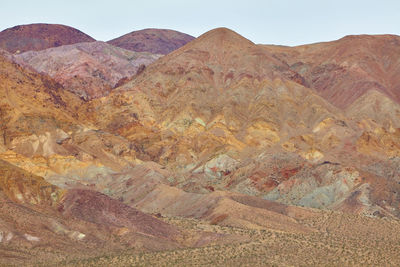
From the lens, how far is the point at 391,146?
503ft

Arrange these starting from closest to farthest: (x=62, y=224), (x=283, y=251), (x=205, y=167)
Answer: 1. (x=283, y=251)
2. (x=62, y=224)
3. (x=205, y=167)

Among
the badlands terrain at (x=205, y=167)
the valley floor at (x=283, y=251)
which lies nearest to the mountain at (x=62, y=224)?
the badlands terrain at (x=205, y=167)

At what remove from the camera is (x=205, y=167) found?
134 metres

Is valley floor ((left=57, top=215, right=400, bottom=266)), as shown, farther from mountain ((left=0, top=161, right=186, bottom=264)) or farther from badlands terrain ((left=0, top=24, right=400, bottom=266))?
mountain ((left=0, top=161, right=186, bottom=264))

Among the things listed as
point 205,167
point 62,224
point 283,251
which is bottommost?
point 205,167

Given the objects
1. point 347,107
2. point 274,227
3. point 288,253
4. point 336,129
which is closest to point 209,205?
point 274,227

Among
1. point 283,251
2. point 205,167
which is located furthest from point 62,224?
point 205,167

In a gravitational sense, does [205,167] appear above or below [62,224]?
below

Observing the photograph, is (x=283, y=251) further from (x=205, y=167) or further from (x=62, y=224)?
(x=205, y=167)

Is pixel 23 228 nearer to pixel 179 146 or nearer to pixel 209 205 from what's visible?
pixel 209 205

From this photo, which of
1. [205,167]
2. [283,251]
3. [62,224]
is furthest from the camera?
[205,167]

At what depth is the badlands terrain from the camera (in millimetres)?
63500

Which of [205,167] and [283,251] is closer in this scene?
[283,251]

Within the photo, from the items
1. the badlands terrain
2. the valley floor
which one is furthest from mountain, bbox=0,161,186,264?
the valley floor
